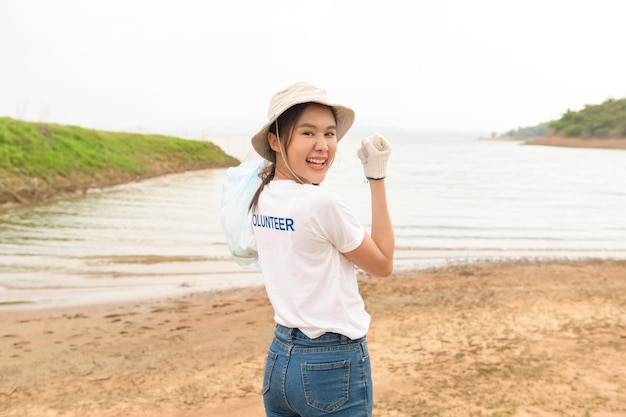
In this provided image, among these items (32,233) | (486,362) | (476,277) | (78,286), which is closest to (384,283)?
(476,277)

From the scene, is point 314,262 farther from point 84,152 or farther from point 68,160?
point 84,152

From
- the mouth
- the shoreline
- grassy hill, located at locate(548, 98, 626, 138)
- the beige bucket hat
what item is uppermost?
grassy hill, located at locate(548, 98, 626, 138)

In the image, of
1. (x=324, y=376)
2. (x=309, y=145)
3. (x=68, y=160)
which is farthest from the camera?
(x=68, y=160)

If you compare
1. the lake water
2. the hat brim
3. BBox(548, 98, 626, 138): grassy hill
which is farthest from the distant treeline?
the hat brim

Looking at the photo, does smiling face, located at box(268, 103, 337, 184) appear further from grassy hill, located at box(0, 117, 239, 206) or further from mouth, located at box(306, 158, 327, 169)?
grassy hill, located at box(0, 117, 239, 206)

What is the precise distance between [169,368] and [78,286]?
168 inches

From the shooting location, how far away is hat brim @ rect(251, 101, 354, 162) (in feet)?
6.26

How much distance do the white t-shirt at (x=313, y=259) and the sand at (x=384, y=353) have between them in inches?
102

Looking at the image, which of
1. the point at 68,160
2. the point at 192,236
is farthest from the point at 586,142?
the point at 192,236

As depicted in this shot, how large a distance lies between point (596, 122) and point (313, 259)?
325 ft

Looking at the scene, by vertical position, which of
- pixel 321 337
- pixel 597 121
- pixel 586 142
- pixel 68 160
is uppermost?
pixel 597 121

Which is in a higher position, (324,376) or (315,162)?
(315,162)

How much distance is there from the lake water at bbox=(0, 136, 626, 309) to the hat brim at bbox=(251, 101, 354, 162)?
176 millimetres

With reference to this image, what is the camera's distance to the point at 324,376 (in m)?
1.70
